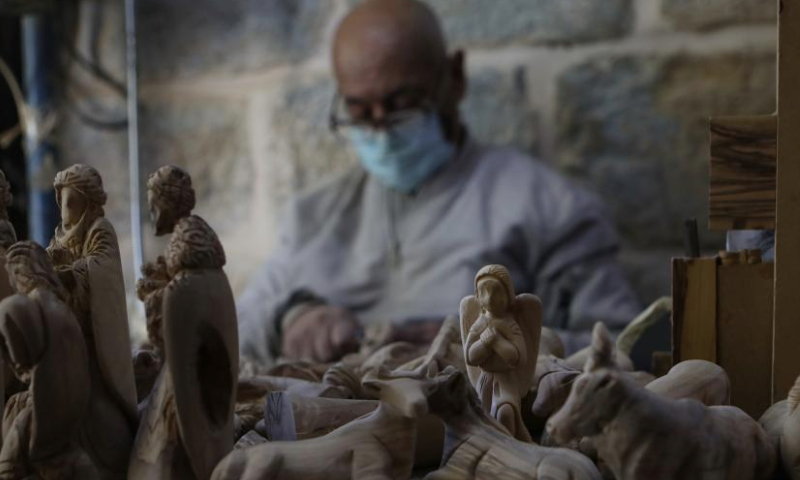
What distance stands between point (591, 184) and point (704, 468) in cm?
202

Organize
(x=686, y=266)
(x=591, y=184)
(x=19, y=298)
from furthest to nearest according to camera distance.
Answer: (x=591, y=184), (x=686, y=266), (x=19, y=298)

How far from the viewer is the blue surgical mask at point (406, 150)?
9.30 feet

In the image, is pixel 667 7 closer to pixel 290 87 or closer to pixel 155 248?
pixel 290 87

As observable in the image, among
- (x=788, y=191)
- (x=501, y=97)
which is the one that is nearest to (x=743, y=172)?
(x=788, y=191)

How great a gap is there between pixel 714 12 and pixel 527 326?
1821 mm

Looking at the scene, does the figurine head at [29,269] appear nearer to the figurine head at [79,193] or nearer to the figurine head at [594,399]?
the figurine head at [79,193]

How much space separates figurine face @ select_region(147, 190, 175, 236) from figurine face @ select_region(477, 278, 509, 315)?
11.3 inches

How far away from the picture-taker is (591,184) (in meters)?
3.06

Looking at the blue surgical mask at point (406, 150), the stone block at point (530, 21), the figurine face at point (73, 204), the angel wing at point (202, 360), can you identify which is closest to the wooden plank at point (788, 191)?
the angel wing at point (202, 360)

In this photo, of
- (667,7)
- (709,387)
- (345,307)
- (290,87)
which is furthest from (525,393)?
(290,87)

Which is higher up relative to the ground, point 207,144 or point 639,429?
point 207,144

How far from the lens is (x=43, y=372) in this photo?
1.07 metres

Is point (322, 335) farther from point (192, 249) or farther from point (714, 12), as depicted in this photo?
point (192, 249)

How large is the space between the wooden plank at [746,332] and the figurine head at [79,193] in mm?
642
